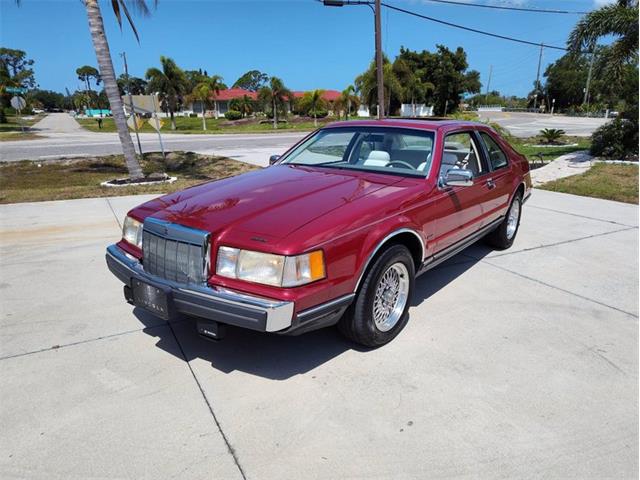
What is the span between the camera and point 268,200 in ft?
10.3

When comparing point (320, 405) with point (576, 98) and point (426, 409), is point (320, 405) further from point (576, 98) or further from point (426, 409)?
point (576, 98)

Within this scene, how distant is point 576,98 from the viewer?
90.4 metres

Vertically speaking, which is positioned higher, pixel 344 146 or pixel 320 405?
pixel 344 146

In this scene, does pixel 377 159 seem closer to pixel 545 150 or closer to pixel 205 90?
pixel 545 150

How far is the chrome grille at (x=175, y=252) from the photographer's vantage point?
2721 mm

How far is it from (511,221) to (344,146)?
266cm

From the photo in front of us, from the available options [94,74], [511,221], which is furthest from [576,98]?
[94,74]

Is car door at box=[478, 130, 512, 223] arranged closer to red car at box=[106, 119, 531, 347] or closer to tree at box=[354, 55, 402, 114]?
red car at box=[106, 119, 531, 347]

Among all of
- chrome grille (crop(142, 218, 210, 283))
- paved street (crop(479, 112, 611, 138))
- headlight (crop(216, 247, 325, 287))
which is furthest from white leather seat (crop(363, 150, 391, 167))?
paved street (crop(479, 112, 611, 138))

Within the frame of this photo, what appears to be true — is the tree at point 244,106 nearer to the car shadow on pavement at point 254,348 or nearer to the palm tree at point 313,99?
the palm tree at point 313,99

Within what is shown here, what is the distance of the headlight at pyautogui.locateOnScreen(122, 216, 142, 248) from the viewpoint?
3.27 metres

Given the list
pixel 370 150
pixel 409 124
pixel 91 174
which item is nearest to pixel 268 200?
pixel 370 150

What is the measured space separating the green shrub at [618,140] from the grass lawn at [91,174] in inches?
439

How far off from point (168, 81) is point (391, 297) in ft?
147
